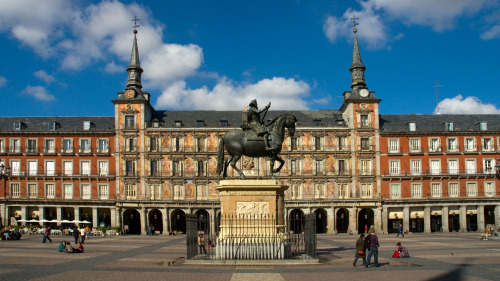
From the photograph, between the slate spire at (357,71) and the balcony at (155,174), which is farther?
the slate spire at (357,71)

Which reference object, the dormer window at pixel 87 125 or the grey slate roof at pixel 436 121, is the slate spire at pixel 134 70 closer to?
the dormer window at pixel 87 125

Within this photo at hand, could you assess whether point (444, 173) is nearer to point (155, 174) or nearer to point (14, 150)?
point (155, 174)

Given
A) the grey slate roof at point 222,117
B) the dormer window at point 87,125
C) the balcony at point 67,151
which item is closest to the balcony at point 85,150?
the balcony at point 67,151

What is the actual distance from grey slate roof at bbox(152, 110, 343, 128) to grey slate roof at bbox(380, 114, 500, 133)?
7.08 m

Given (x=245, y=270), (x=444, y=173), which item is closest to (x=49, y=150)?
(x=245, y=270)

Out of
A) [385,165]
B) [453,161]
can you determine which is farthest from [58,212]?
[453,161]

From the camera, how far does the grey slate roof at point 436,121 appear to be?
64.4m

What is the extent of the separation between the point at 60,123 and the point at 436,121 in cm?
5349

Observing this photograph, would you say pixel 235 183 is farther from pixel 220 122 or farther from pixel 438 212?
Result: pixel 438 212

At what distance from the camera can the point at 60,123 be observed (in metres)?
66.3

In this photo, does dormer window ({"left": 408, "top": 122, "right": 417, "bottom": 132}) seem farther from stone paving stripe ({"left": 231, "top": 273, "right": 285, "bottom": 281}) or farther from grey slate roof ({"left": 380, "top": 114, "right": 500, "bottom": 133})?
stone paving stripe ({"left": 231, "top": 273, "right": 285, "bottom": 281})

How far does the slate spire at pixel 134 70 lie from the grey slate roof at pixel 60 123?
5.97 metres

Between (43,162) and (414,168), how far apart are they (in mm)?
50518

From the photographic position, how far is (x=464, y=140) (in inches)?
2485
